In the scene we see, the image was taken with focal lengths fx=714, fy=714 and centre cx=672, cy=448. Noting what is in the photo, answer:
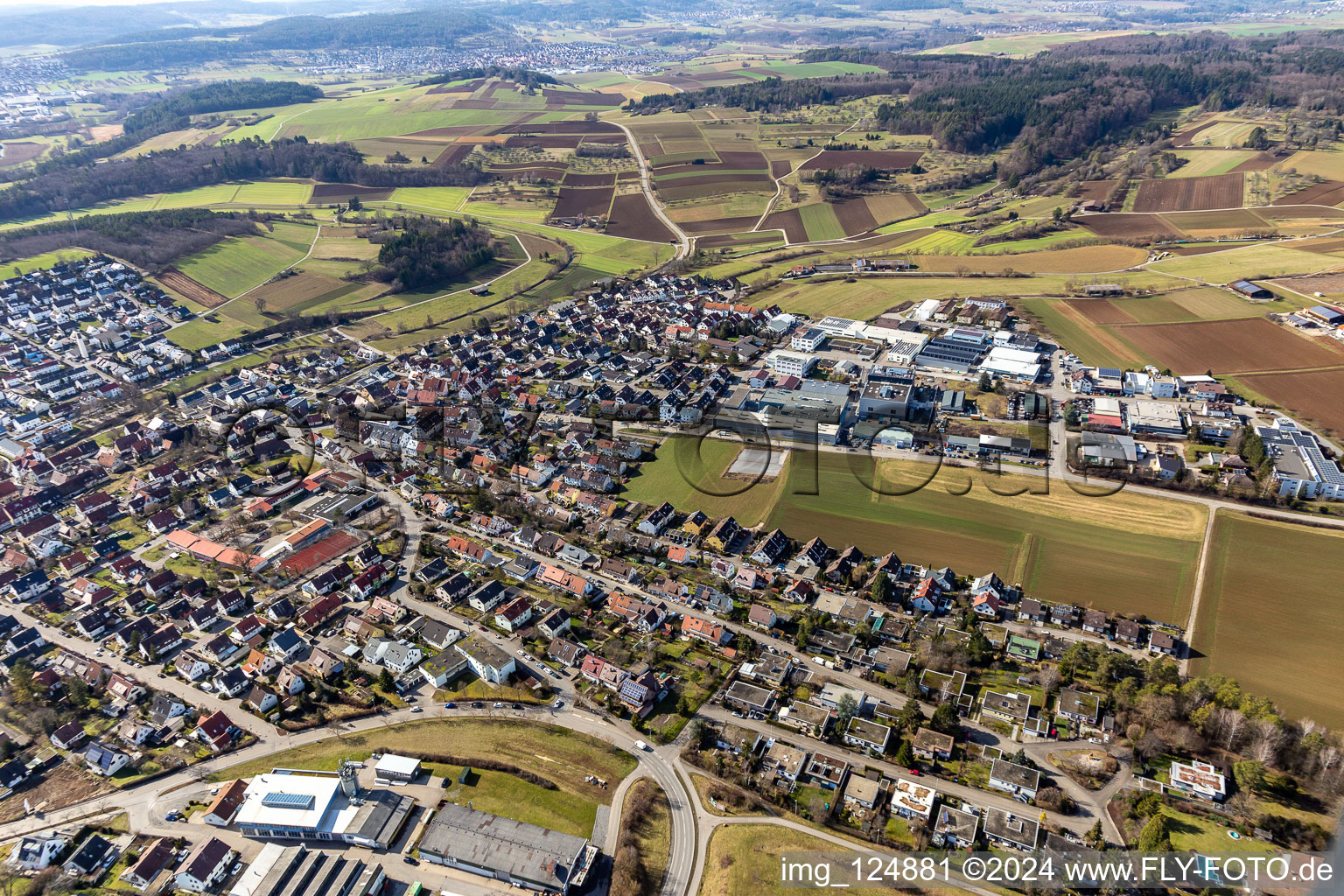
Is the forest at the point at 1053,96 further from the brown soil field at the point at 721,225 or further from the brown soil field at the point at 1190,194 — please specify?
the brown soil field at the point at 721,225

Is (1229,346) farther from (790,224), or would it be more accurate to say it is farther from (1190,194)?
(790,224)

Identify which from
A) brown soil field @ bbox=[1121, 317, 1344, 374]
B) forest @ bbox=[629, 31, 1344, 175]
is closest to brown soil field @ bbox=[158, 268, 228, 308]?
brown soil field @ bbox=[1121, 317, 1344, 374]

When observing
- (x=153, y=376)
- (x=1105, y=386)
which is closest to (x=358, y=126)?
(x=153, y=376)

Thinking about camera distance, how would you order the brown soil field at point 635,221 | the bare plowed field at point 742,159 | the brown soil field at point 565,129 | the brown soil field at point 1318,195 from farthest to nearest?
1. the brown soil field at point 565,129
2. the bare plowed field at point 742,159
3. the brown soil field at point 635,221
4. the brown soil field at point 1318,195

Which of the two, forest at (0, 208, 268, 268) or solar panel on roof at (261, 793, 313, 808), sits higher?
forest at (0, 208, 268, 268)

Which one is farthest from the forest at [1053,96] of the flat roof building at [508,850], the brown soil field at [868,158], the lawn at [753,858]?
the flat roof building at [508,850]

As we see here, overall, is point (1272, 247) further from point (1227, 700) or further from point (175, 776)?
point (175, 776)

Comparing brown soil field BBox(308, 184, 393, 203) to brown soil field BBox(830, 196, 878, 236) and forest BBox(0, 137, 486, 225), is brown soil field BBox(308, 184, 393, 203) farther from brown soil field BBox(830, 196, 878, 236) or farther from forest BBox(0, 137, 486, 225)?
brown soil field BBox(830, 196, 878, 236)
